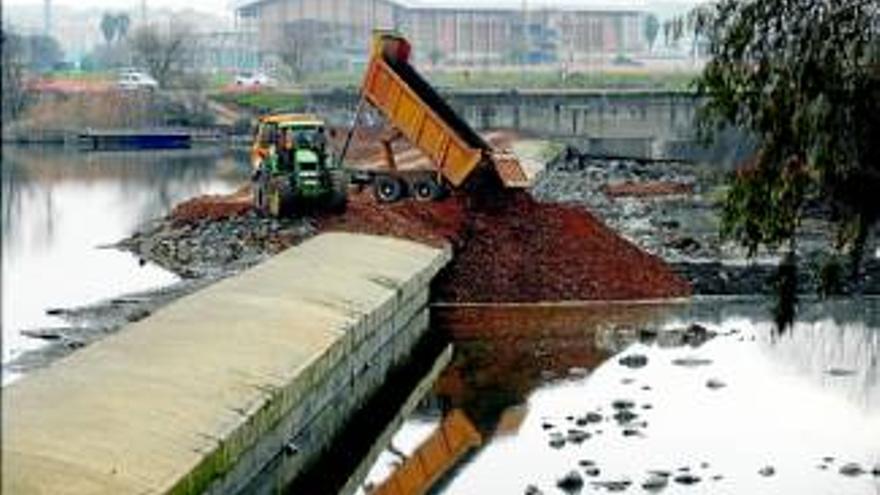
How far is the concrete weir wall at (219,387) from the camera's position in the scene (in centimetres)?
1255

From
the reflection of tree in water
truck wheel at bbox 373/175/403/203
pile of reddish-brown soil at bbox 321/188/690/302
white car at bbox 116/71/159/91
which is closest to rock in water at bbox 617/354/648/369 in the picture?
the reflection of tree in water

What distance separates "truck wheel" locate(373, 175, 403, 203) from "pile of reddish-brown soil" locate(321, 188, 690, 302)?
436cm

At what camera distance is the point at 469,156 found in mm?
37562

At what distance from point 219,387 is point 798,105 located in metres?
7.15

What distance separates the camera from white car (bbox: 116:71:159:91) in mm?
105625

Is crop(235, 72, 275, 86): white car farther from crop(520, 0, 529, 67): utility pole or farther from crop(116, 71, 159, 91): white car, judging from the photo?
crop(520, 0, 529, 67): utility pole

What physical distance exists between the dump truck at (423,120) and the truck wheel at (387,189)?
95.3 inches

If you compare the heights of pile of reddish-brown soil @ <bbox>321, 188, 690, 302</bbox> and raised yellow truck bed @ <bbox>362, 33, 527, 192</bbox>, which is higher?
raised yellow truck bed @ <bbox>362, 33, 527, 192</bbox>

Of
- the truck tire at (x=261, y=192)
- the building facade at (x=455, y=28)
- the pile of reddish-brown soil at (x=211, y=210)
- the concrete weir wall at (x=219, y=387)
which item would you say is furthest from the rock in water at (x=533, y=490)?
the building facade at (x=455, y=28)

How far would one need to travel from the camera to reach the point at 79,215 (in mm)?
54344

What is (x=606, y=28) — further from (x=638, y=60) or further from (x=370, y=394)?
(x=370, y=394)

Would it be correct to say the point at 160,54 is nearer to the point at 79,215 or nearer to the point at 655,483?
the point at 79,215

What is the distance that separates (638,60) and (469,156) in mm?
151082

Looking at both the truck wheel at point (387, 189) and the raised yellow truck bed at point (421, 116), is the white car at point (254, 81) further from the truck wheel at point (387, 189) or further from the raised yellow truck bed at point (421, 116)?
the raised yellow truck bed at point (421, 116)
